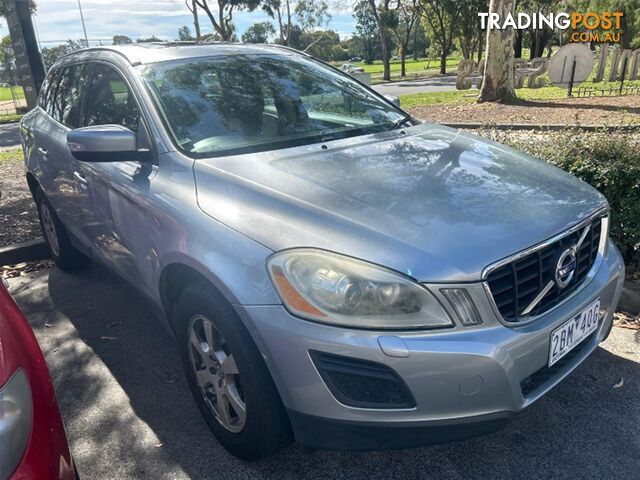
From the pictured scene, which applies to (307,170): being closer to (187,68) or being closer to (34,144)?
(187,68)

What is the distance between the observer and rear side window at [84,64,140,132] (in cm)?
293

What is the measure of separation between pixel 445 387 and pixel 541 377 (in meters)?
0.49

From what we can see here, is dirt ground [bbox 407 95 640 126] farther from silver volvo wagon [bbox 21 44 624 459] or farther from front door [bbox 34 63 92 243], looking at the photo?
silver volvo wagon [bbox 21 44 624 459]

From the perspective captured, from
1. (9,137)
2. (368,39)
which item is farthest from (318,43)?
(9,137)

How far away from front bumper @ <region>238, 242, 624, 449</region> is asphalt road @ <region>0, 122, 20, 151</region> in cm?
1169

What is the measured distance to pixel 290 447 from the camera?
2.42 metres

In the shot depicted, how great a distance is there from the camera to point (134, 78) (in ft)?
9.43

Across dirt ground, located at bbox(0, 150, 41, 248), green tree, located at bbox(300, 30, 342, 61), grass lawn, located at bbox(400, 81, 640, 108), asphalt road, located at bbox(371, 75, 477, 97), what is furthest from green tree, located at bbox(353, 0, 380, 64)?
dirt ground, located at bbox(0, 150, 41, 248)

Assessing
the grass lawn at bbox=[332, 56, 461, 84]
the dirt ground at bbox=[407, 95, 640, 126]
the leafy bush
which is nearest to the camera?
the leafy bush

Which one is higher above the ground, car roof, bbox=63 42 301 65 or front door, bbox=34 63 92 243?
car roof, bbox=63 42 301 65

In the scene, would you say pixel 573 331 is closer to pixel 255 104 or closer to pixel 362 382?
pixel 362 382

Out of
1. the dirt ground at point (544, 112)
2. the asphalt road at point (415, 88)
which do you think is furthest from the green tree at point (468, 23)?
the dirt ground at point (544, 112)

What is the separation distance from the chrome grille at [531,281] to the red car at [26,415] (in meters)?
1.42

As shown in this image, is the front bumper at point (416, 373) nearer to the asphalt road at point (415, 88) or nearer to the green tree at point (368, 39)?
the asphalt road at point (415, 88)
